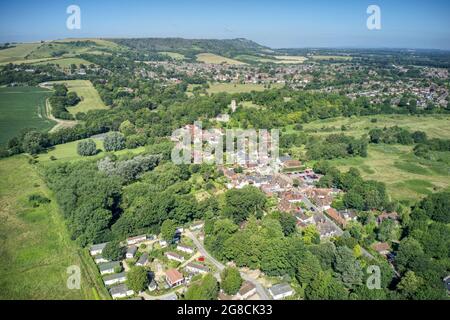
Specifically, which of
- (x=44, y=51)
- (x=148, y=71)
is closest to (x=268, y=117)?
(x=148, y=71)

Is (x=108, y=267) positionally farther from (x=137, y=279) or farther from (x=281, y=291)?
(x=281, y=291)

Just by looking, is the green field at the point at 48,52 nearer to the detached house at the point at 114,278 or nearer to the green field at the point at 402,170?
the green field at the point at 402,170

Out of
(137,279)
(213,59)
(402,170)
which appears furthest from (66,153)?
(213,59)

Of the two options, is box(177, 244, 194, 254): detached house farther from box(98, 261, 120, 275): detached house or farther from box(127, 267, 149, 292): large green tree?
box(127, 267, 149, 292): large green tree

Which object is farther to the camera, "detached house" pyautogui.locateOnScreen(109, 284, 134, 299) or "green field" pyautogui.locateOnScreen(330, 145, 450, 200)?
"green field" pyautogui.locateOnScreen(330, 145, 450, 200)

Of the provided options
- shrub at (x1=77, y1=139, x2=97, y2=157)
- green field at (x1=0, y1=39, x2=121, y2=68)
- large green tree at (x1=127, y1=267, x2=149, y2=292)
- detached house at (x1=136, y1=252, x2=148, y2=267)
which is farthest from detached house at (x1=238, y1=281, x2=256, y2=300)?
green field at (x1=0, y1=39, x2=121, y2=68)
